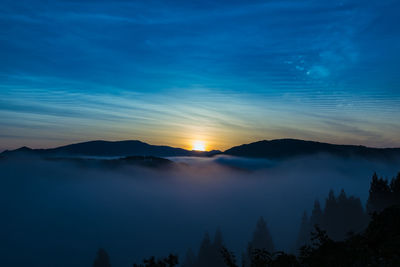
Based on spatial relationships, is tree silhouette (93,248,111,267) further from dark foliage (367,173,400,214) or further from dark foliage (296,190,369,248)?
dark foliage (367,173,400,214)

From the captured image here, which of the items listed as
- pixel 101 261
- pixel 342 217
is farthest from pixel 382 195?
pixel 101 261

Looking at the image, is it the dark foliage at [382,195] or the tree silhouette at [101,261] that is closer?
the dark foliage at [382,195]

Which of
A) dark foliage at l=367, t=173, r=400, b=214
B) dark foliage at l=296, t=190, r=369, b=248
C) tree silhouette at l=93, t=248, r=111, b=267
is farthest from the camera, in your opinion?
tree silhouette at l=93, t=248, r=111, b=267

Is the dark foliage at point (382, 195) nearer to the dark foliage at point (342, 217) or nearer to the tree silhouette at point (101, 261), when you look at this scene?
the dark foliage at point (342, 217)

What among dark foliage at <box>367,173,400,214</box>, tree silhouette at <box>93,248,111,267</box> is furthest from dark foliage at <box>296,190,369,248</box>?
tree silhouette at <box>93,248,111,267</box>

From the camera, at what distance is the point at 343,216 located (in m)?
72.8

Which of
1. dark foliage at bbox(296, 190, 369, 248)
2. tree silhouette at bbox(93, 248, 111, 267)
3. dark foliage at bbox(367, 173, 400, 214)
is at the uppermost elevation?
dark foliage at bbox(367, 173, 400, 214)

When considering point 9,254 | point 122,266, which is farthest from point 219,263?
point 9,254

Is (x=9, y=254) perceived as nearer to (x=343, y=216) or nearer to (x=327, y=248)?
(x=343, y=216)

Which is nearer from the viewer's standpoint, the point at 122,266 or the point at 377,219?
the point at 377,219

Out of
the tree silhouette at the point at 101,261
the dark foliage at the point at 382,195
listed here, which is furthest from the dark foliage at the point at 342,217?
the tree silhouette at the point at 101,261

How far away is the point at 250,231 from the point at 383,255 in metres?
178

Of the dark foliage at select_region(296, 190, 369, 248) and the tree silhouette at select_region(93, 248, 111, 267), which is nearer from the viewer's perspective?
the dark foliage at select_region(296, 190, 369, 248)

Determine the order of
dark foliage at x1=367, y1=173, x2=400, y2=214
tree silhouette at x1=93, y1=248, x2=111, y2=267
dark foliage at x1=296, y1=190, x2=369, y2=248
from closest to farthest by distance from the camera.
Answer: dark foliage at x1=367, y1=173, x2=400, y2=214, dark foliage at x1=296, y1=190, x2=369, y2=248, tree silhouette at x1=93, y1=248, x2=111, y2=267
